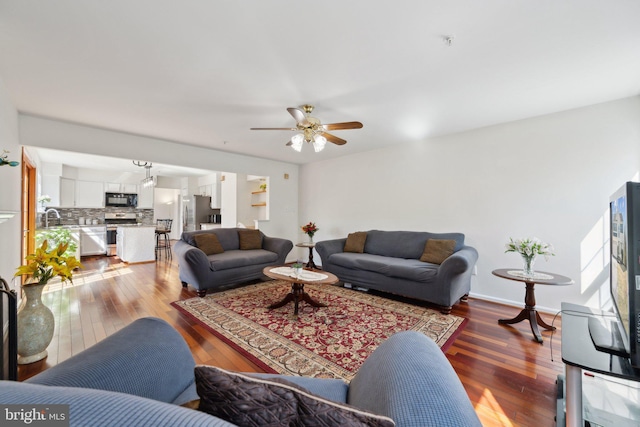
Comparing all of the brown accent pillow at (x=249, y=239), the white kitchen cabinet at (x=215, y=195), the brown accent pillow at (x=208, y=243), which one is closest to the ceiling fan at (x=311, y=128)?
the brown accent pillow at (x=208, y=243)

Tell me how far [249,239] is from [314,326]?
8.38ft

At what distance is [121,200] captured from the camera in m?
7.59

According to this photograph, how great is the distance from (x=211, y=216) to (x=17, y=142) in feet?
18.2

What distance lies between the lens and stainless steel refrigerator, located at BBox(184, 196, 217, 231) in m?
8.20

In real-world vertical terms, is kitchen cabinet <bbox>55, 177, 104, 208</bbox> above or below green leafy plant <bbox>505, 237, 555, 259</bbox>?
above

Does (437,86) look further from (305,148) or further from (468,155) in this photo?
(305,148)

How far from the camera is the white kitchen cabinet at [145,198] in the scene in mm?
7945

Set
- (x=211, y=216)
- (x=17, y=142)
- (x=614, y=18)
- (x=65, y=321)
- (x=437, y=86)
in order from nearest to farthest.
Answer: (x=614, y=18), (x=437, y=86), (x=65, y=321), (x=17, y=142), (x=211, y=216)

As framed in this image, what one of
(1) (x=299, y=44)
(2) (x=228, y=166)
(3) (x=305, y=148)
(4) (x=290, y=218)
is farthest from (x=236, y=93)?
(4) (x=290, y=218)

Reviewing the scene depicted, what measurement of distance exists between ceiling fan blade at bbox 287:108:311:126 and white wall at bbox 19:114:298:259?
9.18ft

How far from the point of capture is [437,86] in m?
2.47

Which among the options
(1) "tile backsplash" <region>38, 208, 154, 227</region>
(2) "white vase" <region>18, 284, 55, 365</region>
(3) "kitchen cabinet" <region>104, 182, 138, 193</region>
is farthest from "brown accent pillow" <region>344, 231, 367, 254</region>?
(3) "kitchen cabinet" <region>104, 182, 138, 193</region>

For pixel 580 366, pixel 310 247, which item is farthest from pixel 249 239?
pixel 580 366
